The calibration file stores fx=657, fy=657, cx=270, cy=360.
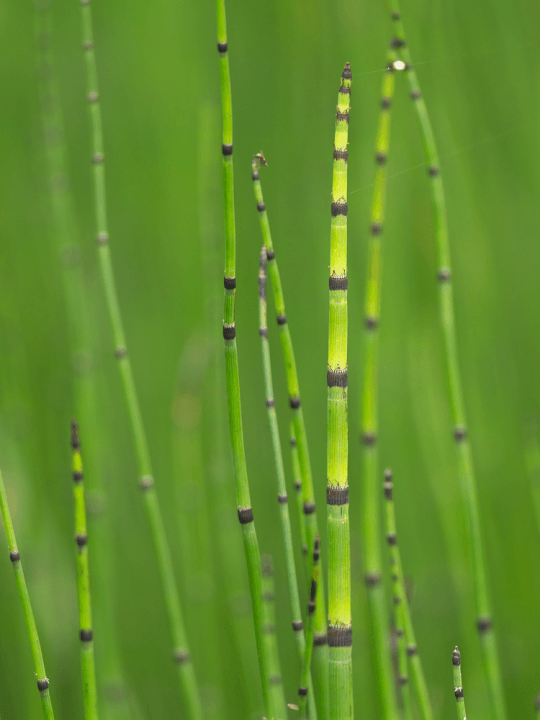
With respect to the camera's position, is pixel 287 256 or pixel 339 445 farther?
pixel 287 256

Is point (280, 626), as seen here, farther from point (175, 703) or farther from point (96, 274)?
point (96, 274)

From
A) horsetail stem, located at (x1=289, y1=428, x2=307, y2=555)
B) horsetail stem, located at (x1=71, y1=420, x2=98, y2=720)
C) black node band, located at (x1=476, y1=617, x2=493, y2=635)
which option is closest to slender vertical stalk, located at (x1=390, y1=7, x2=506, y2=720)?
black node band, located at (x1=476, y1=617, x2=493, y2=635)

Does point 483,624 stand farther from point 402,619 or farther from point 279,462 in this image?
point 279,462

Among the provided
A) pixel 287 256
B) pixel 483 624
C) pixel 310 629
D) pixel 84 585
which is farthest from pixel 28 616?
pixel 287 256

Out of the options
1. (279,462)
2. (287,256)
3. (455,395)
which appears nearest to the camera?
(279,462)

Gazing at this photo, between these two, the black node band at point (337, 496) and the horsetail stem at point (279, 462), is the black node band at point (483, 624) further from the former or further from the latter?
the black node band at point (337, 496)

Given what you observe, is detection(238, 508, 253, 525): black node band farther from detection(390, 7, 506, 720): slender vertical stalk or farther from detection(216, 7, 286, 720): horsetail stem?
detection(390, 7, 506, 720): slender vertical stalk

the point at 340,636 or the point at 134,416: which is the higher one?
the point at 134,416
